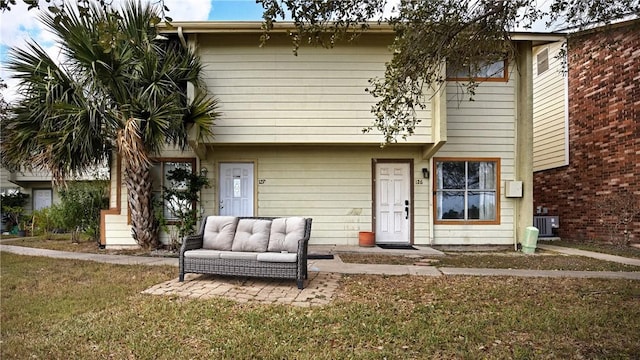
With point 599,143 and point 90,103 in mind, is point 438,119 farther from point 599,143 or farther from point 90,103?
point 90,103

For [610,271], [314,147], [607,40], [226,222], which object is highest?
[607,40]

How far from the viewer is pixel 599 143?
10.4 m

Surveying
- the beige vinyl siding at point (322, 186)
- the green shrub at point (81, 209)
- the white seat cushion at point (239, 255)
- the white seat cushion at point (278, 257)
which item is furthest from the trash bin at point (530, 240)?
the green shrub at point (81, 209)

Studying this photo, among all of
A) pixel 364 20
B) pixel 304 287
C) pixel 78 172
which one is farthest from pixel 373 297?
pixel 78 172

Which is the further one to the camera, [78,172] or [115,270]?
[78,172]

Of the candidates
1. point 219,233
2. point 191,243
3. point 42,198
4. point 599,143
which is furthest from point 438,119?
point 42,198

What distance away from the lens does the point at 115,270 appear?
612 centimetres

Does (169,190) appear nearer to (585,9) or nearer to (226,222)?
(226,222)

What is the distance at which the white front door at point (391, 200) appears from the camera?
917 centimetres

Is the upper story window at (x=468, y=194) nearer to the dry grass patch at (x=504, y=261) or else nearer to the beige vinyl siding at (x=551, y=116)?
the dry grass patch at (x=504, y=261)

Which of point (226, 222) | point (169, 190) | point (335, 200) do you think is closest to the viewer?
point (226, 222)

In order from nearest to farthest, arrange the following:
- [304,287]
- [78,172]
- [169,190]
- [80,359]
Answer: [80,359]
[304,287]
[78,172]
[169,190]

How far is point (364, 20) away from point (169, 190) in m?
5.94

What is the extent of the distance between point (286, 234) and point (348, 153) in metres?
3.99
